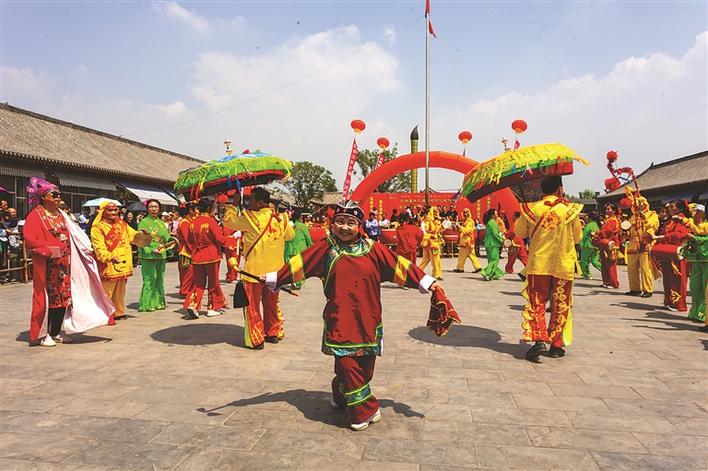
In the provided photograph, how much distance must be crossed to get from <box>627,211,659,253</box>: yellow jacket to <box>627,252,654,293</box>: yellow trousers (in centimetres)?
13

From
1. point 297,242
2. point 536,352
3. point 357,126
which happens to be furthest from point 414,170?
point 536,352

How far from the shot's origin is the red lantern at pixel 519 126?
56.1ft

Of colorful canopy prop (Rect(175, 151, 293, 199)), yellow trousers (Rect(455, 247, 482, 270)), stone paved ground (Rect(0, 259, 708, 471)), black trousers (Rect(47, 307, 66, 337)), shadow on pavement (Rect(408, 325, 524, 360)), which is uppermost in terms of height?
colorful canopy prop (Rect(175, 151, 293, 199))

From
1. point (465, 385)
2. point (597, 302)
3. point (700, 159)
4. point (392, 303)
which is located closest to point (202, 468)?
point (465, 385)

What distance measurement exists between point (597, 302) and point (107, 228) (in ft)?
26.6

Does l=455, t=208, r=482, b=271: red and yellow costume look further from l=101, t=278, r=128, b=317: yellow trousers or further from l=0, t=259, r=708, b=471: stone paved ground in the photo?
l=101, t=278, r=128, b=317: yellow trousers

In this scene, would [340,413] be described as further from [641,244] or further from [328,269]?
[641,244]

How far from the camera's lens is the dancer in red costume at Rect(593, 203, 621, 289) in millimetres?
10266

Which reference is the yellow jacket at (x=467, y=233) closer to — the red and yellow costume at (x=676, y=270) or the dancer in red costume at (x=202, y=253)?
the red and yellow costume at (x=676, y=270)

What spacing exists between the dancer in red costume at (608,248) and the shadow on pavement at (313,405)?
803 cm

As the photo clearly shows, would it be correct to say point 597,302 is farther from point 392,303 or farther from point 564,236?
point 564,236

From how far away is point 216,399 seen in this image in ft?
12.7

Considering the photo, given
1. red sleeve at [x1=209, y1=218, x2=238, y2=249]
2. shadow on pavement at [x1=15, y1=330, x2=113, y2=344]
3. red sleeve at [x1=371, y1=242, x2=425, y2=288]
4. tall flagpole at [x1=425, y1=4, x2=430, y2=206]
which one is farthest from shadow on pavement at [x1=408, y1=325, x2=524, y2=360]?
tall flagpole at [x1=425, y1=4, x2=430, y2=206]

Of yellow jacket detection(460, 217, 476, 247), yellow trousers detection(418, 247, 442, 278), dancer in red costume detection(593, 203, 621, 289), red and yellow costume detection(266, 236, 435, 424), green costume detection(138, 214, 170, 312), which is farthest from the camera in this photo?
yellow jacket detection(460, 217, 476, 247)
